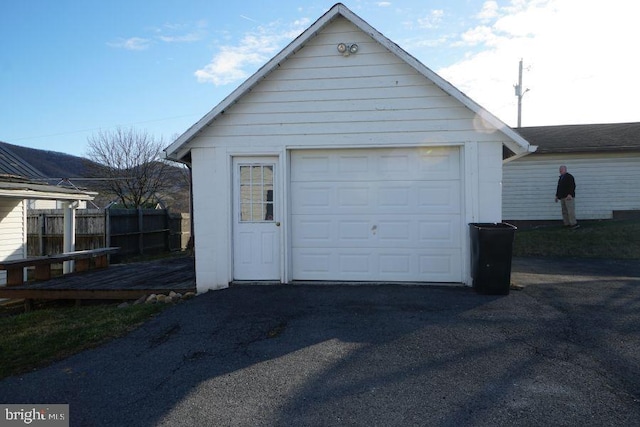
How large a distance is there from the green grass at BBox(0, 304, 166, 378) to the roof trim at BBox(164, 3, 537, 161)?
115 inches

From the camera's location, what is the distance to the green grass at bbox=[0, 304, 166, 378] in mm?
4699

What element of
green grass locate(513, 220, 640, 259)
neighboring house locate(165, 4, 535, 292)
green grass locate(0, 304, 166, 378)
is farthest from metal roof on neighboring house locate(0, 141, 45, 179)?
green grass locate(513, 220, 640, 259)

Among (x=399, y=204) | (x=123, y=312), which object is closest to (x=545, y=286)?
(x=399, y=204)

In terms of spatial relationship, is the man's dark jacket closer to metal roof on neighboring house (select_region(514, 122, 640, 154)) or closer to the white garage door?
metal roof on neighboring house (select_region(514, 122, 640, 154))

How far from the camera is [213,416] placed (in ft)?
10.4

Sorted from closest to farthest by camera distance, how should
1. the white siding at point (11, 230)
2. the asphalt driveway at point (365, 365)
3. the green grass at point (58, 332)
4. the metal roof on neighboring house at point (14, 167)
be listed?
the asphalt driveway at point (365, 365) < the green grass at point (58, 332) < the white siding at point (11, 230) < the metal roof on neighboring house at point (14, 167)

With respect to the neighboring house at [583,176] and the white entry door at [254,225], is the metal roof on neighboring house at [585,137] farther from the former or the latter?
the white entry door at [254,225]

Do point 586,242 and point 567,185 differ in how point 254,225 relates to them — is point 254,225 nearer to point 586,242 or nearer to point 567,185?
point 586,242

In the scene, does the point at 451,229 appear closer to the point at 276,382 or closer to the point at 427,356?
the point at 427,356

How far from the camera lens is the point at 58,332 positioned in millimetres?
5672

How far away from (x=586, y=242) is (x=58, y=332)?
44.7 feet

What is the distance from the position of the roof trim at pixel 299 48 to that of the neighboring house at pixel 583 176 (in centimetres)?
1008

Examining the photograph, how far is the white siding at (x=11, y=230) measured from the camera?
36.4 ft

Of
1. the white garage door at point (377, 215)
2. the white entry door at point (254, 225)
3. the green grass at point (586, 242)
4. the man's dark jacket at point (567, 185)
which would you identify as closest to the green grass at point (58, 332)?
the white entry door at point (254, 225)
